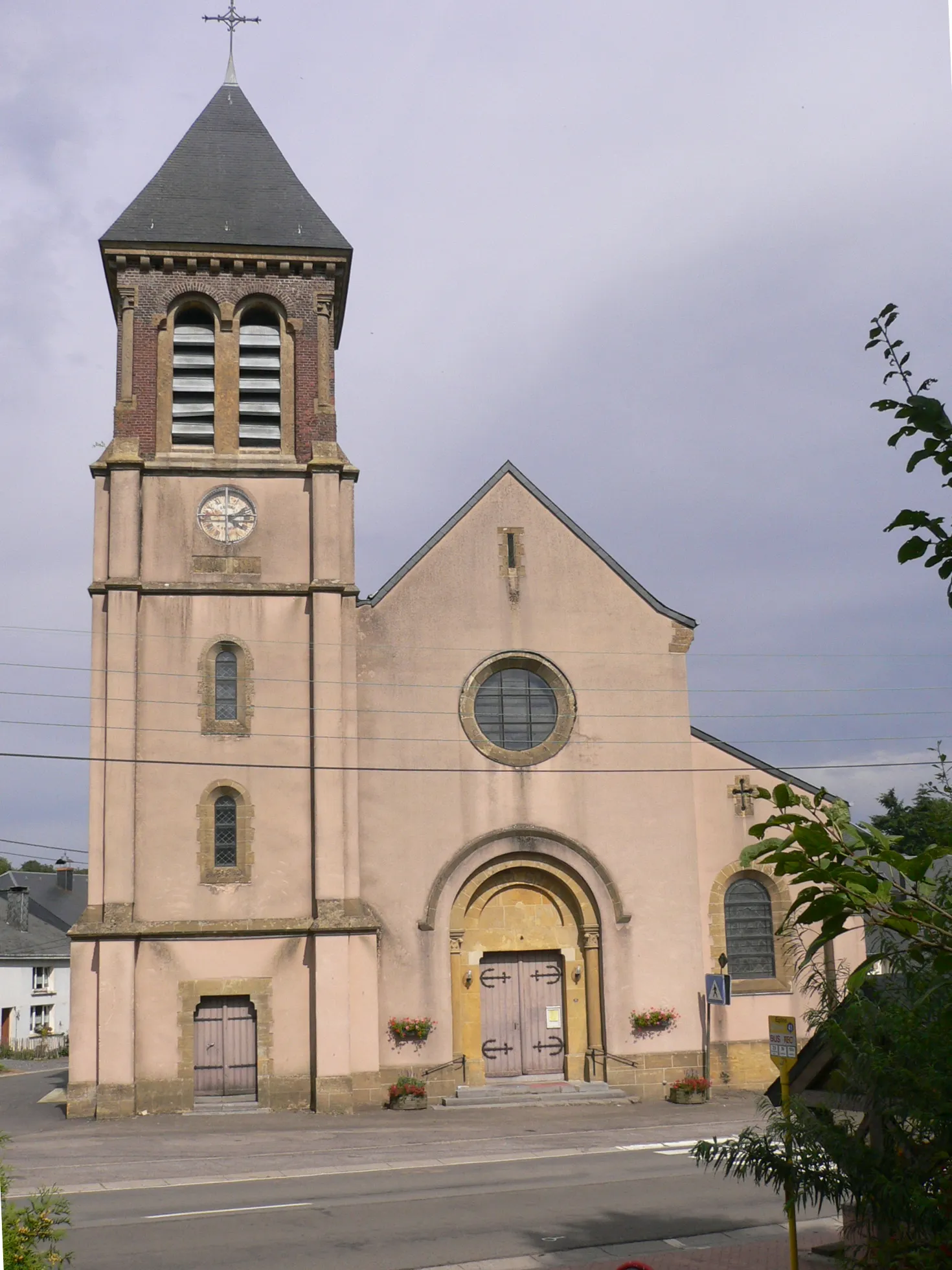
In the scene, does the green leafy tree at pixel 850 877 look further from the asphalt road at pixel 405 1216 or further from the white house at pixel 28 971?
the white house at pixel 28 971

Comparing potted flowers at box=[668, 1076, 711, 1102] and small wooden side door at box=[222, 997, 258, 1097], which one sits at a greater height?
small wooden side door at box=[222, 997, 258, 1097]

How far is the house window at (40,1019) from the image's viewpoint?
5200cm

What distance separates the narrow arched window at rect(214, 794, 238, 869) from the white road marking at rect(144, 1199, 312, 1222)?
8.82 metres

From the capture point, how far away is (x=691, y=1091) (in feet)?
72.1

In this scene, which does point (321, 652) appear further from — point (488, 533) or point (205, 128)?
point (205, 128)

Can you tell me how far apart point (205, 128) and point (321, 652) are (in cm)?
1291

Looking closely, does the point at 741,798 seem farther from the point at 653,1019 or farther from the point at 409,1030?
the point at 409,1030

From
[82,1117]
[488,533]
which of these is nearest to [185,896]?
[82,1117]

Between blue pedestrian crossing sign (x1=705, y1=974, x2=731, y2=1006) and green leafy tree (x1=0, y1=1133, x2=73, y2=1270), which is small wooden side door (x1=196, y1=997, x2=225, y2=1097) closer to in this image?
blue pedestrian crossing sign (x1=705, y1=974, x2=731, y2=1006)

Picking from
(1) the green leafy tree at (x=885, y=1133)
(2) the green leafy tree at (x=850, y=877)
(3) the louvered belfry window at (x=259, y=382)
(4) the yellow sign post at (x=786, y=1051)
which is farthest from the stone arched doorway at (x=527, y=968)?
(2) the green leafy tree at (x=850, y=877)

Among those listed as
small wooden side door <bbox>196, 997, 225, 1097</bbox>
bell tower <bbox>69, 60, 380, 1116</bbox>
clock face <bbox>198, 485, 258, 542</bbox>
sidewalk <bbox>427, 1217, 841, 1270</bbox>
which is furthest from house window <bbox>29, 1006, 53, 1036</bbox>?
sidewalk <bbox>427, 1217, 841, 1270</bbox>

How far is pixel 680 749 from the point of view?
24.1 metres

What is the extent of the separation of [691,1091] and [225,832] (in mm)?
9293

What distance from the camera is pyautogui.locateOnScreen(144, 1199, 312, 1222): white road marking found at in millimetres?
13242
